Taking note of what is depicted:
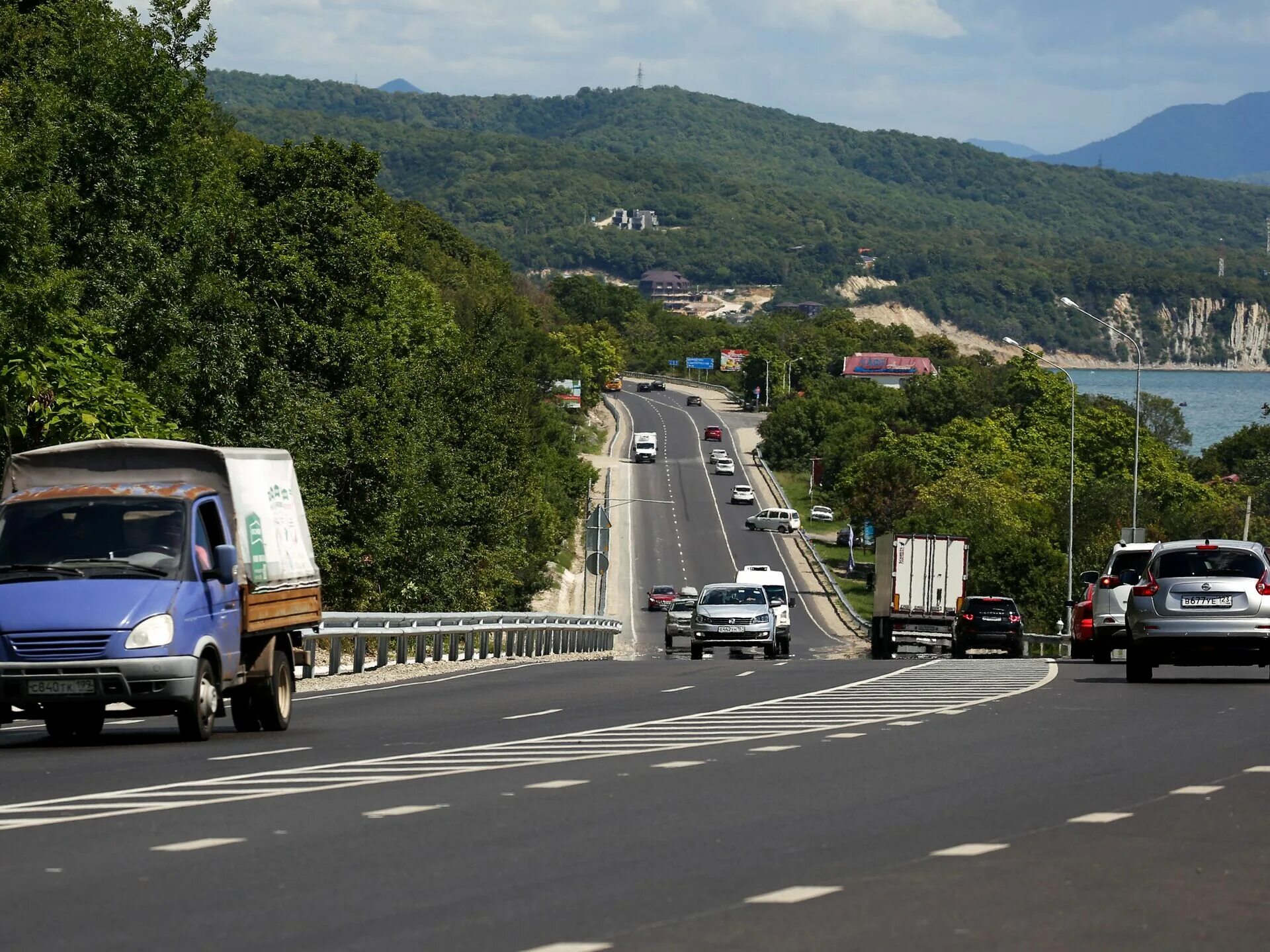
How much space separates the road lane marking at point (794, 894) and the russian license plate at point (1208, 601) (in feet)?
Answer: 55.2

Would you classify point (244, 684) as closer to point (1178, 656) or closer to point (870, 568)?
point (1178, 656)

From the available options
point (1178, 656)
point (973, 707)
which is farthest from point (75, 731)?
point (1178, 656)

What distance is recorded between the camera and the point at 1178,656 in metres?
24.7

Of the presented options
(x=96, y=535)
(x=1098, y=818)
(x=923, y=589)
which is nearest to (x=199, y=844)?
(x=1098, y=818)

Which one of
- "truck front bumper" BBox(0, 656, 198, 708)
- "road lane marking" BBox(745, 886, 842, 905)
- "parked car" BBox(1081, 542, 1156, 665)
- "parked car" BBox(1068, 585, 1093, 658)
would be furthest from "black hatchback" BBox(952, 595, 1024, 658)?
"road lane marking" BBox(745, 886, 842, 905)

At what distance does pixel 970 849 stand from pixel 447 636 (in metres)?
31.0

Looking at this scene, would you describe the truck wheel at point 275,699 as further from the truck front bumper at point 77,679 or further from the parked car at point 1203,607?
the parked car at point 1203,607

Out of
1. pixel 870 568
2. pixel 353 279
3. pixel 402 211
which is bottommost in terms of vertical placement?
pixel 870 568

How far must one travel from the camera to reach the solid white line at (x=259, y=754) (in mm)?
15188

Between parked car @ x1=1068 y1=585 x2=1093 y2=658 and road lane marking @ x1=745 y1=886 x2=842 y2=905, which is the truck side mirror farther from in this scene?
parked car @ x1=1068 y1=585 x2=1093 y2=658

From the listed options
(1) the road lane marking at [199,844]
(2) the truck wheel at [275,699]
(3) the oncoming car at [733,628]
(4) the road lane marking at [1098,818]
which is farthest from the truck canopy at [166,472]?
(3) the oncoming car at [733,628]

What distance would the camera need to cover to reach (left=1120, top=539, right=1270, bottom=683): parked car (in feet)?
79.7

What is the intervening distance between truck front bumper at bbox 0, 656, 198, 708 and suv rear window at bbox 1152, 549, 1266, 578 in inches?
553

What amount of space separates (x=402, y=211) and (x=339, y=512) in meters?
87.5
